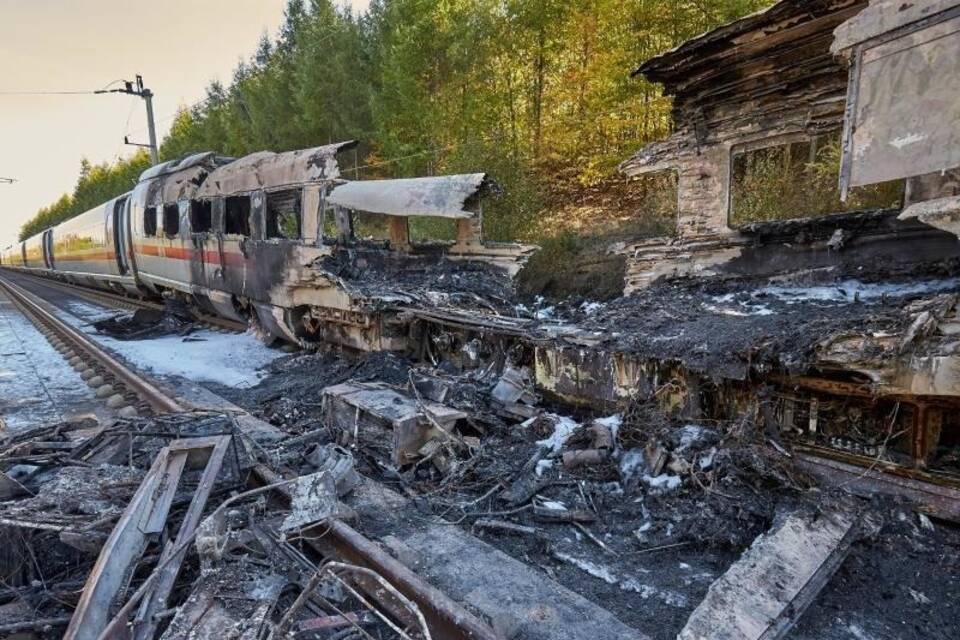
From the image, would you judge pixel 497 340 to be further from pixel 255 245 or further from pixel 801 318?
pixel 255 245

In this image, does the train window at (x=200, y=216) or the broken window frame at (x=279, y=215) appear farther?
the train window at (x=200, y=216)

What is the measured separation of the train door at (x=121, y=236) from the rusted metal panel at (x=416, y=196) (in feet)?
30.9

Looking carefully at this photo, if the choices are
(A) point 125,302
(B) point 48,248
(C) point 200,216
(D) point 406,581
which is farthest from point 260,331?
(B) point 48,248

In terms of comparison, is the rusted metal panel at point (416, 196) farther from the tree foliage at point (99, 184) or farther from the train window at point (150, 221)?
the tree foliage at point (99, 184)

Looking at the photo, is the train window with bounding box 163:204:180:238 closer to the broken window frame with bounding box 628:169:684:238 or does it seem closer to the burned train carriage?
the burned train carriage

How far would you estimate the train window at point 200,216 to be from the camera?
10.1 meters

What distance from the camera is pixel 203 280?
33.8 ft

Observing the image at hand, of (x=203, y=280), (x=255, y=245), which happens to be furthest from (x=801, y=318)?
(x=203, y=280)

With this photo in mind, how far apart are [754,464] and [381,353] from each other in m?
4.48

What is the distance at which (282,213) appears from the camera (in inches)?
350

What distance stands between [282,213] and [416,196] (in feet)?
10.1

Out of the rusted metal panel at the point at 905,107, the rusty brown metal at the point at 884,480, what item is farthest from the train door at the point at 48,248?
the rusty brown metal at the point at 884,480

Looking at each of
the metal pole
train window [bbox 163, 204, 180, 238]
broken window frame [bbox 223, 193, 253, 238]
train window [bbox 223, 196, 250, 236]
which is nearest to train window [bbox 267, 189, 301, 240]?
broken window frame [bbox 223, 193, 253, 238]

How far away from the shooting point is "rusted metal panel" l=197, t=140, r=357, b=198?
7391 mm
